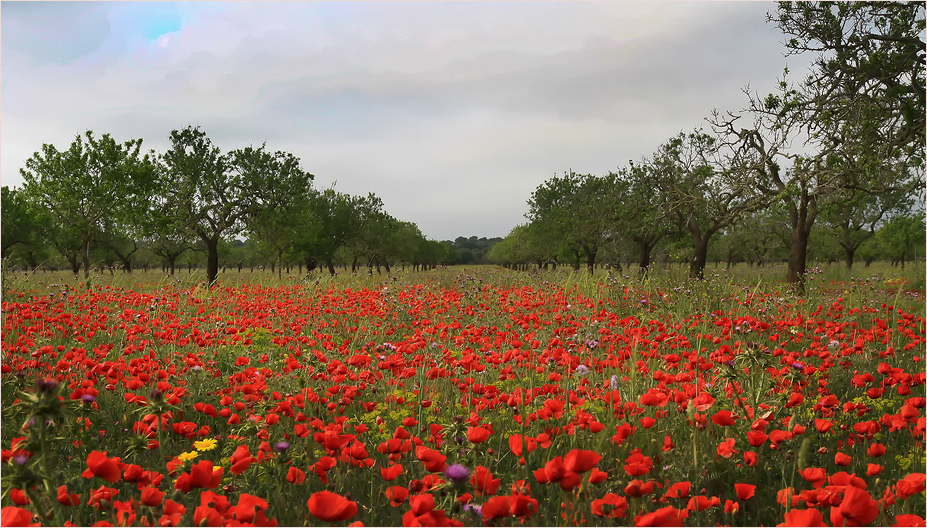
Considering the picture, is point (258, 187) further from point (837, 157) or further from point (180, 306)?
point (837, 157)

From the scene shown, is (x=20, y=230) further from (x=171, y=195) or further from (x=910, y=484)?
(x=910, y=484)

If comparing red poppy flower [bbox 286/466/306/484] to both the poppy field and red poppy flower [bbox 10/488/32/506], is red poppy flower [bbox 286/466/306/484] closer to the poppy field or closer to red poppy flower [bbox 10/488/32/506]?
Result: the poppy field

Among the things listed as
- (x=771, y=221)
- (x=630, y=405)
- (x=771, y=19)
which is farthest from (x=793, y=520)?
(x=771, y=221)

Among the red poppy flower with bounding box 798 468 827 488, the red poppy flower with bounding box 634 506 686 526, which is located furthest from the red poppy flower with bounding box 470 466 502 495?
the red poppy flower with bounding box 798 468 827 488

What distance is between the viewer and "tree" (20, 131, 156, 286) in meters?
18.2

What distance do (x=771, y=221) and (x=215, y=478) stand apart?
4165cm

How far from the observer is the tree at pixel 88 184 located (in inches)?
719

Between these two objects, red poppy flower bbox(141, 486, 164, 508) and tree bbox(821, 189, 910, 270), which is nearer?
red poppy flower bbox(141, 486, 164, 508)

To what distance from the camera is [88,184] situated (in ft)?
60.4

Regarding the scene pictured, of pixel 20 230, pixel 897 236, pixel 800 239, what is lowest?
pixel 800 239

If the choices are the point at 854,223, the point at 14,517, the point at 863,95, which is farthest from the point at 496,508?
the point at 854,223

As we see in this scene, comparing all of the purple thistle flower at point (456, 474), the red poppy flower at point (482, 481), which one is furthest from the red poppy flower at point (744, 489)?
the purple thistle flower at point (456, 474)

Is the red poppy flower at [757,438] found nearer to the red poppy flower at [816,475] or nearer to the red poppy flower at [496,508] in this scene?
the red poppy flower at [816,475]

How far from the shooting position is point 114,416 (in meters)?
3.35
